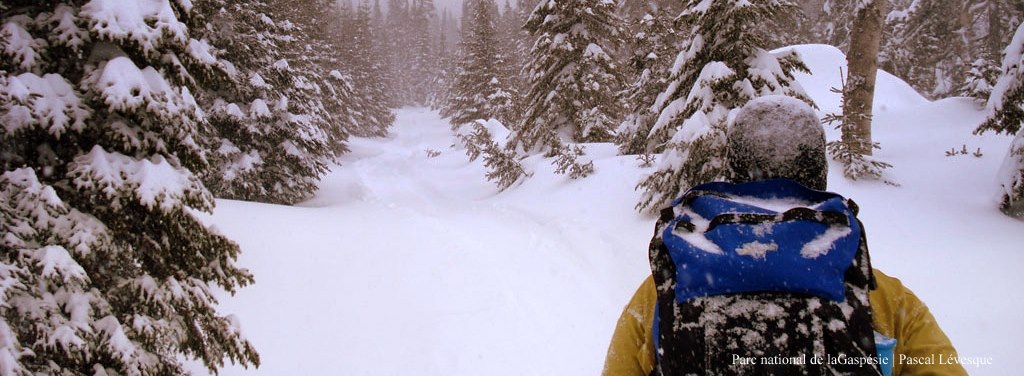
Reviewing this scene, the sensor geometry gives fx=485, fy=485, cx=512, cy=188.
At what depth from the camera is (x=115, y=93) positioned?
3500 mm

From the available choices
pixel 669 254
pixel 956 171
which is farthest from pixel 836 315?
pixel 956 171

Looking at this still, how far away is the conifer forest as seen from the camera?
339cm

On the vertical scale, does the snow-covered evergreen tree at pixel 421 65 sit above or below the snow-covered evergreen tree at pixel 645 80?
below

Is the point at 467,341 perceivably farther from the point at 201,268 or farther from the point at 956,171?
the point at 956,171

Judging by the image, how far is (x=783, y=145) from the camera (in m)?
1.78

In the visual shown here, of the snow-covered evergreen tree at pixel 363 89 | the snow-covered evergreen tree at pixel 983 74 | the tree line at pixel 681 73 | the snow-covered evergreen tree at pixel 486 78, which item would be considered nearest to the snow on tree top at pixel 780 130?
the tree line at pixel 681 73

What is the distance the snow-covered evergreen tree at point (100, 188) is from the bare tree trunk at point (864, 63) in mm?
10917

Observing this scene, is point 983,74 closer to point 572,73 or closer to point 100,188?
point 572,73

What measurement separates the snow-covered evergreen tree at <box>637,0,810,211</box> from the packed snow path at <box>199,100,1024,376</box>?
1666 mm

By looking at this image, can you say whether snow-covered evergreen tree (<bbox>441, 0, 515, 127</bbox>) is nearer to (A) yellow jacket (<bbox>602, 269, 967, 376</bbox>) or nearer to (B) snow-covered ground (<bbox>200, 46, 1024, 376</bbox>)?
(B) snow-covered ground (<bbox>200, 46, 1024, 376</bbox>)

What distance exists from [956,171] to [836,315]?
Answer: 10072mm

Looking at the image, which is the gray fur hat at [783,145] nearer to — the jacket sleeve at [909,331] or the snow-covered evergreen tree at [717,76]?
the jacket sleeve at [909,331]

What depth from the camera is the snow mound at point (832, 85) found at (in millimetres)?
15414

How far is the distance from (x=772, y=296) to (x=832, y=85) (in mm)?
18504
